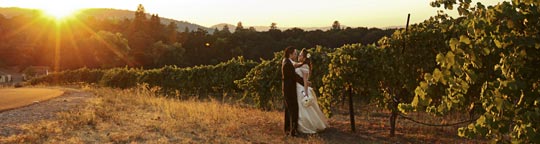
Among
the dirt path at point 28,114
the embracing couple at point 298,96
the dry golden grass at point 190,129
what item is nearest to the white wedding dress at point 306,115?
the embracing couple at point 298,96

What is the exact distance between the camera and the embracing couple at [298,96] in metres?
9.71

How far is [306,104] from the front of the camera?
987cm

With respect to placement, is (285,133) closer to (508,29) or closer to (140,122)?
(140,122)

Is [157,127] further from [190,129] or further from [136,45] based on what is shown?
[136,45]

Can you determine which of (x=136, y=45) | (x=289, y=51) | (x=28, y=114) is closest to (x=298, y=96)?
(x=289, y=51)

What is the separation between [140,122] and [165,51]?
204 ft

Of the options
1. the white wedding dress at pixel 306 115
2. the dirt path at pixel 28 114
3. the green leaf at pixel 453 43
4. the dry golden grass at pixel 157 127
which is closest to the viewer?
the green leaf at pixel 453 43

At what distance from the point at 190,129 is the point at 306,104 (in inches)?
94.8

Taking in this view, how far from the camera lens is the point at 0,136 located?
27.6 ft

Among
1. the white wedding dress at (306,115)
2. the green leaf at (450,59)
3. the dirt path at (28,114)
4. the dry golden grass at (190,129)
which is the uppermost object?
the green leaf at (450,59)

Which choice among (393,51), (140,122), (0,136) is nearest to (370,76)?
(393,51)

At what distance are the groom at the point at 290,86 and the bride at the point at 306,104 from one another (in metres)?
0.12

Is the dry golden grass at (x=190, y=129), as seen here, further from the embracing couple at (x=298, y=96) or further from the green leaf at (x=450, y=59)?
the green leaf at (x=450, y=59)

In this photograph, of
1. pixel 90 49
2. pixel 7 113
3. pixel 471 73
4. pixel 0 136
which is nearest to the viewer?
pixel 471 73
